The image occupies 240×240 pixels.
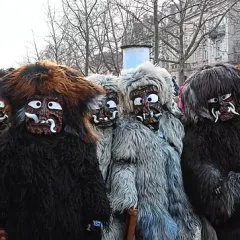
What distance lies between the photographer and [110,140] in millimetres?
3891

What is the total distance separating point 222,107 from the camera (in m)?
3.61

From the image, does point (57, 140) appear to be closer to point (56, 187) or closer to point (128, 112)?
point (56, 187)

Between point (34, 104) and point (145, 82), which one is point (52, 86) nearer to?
point (34, 104)

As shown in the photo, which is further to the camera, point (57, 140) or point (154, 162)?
point (154, 162)

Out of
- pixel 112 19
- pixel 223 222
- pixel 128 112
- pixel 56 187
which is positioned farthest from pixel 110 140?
pixel 112 19

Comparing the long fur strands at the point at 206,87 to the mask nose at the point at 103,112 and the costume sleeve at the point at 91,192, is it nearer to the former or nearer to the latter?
the mask nose at the point at 103,112

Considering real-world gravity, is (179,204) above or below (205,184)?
below

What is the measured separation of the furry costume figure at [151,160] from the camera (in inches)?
141

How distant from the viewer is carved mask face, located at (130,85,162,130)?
383 cm

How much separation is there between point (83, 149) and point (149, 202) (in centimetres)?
83

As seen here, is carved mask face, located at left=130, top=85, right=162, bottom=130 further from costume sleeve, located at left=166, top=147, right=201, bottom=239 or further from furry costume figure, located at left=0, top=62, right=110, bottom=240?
furry costume figure, located at left=0, top=62, right=110, bottom=240

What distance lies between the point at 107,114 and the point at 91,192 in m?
0.94

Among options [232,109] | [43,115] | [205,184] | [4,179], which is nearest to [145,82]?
[232,109]

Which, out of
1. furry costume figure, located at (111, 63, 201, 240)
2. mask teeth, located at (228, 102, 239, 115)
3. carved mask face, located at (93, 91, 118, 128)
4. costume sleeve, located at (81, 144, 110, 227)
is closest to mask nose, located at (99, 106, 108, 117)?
carved mask face, located at (93, 91, 118, 128)
